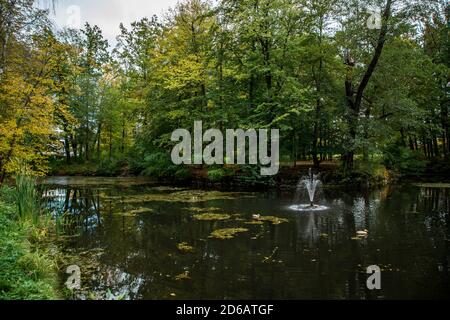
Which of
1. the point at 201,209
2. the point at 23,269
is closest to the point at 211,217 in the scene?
the point at 201,209

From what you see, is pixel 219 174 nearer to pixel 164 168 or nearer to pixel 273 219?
pixel 164 168

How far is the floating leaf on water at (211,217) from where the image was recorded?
8982mm

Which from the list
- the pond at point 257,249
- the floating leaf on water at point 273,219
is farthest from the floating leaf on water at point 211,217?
the floating leaf on water at point 273,219

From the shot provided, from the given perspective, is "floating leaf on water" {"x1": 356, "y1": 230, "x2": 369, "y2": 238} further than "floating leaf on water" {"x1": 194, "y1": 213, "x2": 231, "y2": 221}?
No

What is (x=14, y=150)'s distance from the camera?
931cm

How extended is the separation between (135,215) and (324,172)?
1043 centimetres

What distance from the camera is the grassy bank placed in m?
3.78

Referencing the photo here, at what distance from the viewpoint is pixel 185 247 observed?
257 inches

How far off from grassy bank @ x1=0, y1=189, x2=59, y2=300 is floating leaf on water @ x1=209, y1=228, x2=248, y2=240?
3.16 meters

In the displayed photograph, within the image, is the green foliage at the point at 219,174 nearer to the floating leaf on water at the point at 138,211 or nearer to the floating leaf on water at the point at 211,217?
the floating leaf on water at the point at 138,211

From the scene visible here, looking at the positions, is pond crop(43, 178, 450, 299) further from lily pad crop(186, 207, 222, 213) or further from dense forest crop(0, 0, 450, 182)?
dense forest crop(0, 0, 450, 182)

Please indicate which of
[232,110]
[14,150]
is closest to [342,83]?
[232,110]

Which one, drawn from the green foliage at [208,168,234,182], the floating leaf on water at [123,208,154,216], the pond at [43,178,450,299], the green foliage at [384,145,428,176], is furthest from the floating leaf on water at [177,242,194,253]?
the green foliage at [384,145,428,176]
